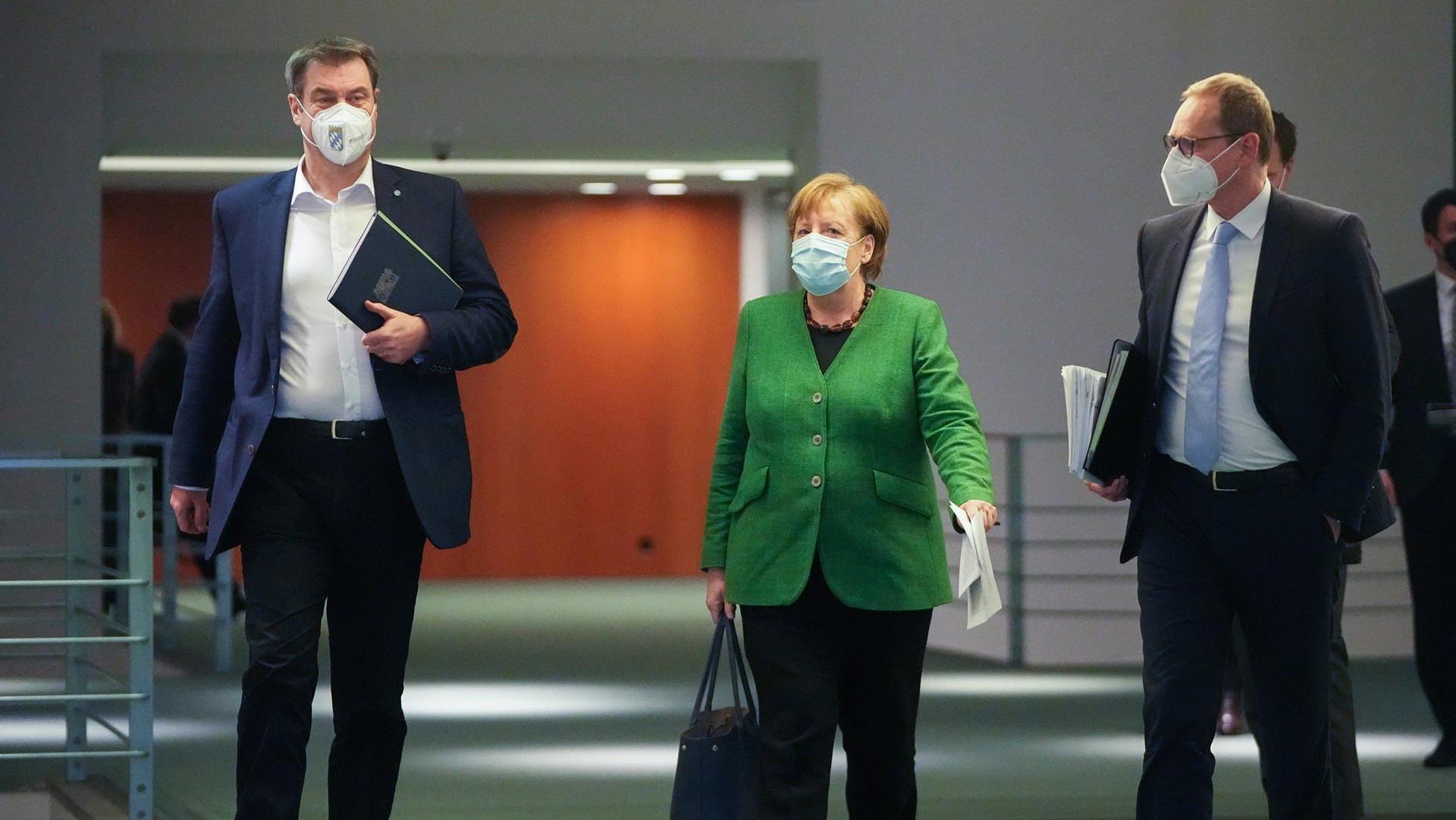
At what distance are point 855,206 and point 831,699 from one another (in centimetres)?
83

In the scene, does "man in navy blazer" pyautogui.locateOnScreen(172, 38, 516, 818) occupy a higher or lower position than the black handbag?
higher

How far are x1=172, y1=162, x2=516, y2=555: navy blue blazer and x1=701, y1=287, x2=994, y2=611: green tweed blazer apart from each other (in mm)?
489

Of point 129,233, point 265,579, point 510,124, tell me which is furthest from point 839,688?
point 129,233

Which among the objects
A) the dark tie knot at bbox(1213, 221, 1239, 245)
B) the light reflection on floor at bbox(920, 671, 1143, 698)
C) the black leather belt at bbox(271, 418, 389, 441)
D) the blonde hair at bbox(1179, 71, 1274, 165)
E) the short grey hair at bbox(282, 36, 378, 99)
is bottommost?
the light reflection on floor at bbox(920, 671, 1143, 698)

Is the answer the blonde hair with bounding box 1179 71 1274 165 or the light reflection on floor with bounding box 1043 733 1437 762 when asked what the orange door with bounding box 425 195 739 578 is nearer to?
the light reflection on floor with bounding box 1043 733 1437 762

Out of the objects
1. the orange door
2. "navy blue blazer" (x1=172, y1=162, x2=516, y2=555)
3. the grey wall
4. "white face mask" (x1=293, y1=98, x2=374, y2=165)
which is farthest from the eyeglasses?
the orange door

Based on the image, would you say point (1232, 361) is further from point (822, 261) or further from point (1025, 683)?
point (1025, 683)

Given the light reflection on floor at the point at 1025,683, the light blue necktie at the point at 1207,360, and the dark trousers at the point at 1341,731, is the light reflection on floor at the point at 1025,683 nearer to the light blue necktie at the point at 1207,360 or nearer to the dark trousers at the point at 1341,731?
the dark trousers at the point at 1341,731

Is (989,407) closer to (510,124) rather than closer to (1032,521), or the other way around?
(1032,521)

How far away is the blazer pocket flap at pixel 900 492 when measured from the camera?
11.2ft

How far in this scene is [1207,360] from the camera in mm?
3295

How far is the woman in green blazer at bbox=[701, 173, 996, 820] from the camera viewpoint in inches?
133

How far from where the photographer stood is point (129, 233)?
12.6 meters

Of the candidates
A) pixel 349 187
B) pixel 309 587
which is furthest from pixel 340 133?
pixel 309 587
